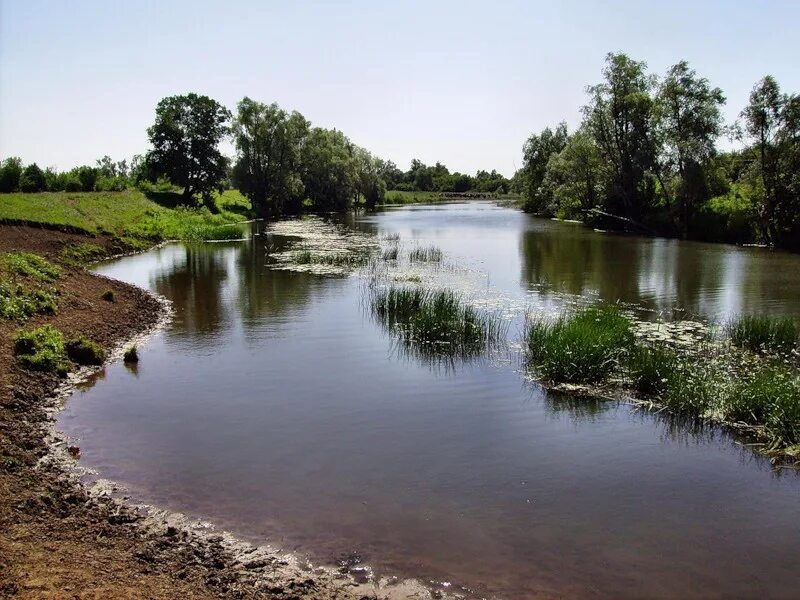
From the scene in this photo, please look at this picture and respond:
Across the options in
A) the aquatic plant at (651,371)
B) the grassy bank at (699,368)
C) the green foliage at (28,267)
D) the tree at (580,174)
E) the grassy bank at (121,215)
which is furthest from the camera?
the tree at (580,174)

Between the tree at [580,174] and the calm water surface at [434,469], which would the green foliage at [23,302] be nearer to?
the calm water surface at [434,469]

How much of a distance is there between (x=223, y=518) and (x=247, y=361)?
8.20 meters

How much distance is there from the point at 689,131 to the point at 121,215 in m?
48.0

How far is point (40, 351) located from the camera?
558 inches

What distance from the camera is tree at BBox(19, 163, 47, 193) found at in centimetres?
5547

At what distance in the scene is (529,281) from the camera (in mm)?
28625

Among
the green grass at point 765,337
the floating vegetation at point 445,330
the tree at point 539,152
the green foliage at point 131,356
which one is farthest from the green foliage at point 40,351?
the tree at point 539,152

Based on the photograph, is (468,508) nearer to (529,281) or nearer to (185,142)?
(529,281)

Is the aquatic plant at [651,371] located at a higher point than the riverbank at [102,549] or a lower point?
higher

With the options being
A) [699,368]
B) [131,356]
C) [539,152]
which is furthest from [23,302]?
[539,152]

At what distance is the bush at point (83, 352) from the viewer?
604 inches

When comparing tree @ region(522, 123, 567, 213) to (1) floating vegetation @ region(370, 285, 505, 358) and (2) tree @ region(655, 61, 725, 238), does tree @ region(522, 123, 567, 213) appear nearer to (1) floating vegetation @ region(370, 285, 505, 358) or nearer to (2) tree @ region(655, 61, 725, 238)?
(2) tree @ region(655, 61, 725, 238)

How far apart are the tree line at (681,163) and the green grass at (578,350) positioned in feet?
114

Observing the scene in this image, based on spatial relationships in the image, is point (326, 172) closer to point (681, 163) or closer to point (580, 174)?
point (580, 174)
